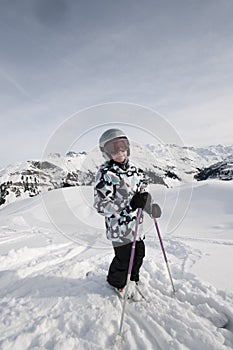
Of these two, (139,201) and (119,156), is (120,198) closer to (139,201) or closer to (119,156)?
(139,201)

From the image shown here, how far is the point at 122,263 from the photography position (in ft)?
11.3

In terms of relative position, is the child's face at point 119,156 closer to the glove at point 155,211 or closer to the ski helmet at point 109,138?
the ski helmet at point 109,138

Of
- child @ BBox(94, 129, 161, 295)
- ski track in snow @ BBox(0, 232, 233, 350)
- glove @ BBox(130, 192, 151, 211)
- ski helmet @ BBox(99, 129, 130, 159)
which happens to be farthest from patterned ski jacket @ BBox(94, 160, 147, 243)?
ski track in snow @ BBox(0, 232, 233, 350)

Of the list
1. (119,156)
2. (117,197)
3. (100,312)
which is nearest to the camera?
(100,312)

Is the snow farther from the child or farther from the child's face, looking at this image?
the child's face

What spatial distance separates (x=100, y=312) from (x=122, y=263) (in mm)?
737

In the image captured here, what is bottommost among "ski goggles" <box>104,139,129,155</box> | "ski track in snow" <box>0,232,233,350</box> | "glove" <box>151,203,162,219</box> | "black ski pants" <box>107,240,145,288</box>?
"ski track in snow" <box>0,232,233,350</box>

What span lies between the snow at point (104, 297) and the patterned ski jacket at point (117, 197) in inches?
40.5

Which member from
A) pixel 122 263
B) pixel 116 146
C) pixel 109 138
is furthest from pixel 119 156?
pixel 122 263

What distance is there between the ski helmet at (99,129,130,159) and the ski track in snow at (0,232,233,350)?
2244mm

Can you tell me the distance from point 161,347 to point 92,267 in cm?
231

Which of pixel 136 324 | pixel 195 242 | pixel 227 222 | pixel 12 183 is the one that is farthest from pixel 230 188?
pixel 12 183

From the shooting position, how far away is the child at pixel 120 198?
10.4ft

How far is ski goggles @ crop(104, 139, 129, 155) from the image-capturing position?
334cm
